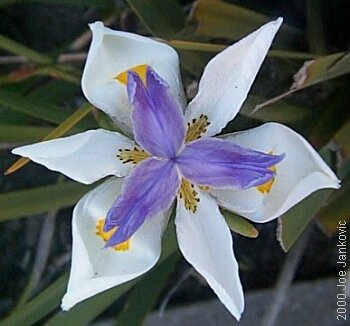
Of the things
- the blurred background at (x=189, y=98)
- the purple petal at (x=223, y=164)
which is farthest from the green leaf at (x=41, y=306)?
the purple petal at (x=223, y=164)

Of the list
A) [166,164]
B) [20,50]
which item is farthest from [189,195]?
[20,50]

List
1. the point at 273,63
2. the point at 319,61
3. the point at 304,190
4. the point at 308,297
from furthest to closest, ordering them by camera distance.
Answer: the point at 308,297 < the point at 273,63 < the point at 319,61 < the point at 304,190

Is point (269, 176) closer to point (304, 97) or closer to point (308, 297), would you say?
point (304, 97)

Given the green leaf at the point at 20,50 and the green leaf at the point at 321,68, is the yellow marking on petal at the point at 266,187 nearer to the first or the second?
the green leaf at the point at 321,68

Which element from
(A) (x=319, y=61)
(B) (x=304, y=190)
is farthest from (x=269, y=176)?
(A) (x=319, y=61)

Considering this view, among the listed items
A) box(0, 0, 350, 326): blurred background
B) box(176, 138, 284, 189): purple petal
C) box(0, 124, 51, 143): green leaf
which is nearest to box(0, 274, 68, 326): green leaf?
box(0, 0, 350, 326): blurred background

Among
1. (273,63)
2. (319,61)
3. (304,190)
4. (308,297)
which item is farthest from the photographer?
(308,297)

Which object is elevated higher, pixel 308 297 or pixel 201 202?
pixel 201 202

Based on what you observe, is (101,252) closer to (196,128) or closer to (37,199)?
(196,128)
